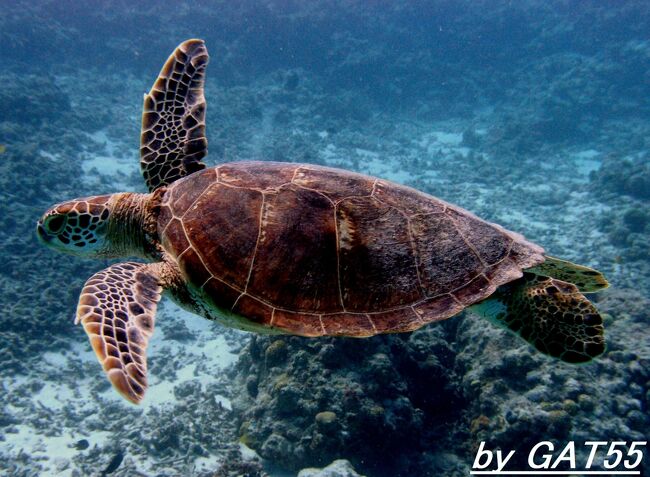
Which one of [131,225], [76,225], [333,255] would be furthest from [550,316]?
[76,225]

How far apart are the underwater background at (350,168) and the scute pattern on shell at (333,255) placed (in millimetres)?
2708

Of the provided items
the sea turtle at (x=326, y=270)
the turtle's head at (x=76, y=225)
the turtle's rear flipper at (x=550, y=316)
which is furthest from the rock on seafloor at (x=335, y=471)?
the turtle's head at (x=76, y=225)

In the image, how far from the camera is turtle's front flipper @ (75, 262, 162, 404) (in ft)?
7.20

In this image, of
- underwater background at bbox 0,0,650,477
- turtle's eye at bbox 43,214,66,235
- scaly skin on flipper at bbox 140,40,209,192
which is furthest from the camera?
underwater background at bbox 0,0,650,477

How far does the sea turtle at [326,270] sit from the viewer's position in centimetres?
267

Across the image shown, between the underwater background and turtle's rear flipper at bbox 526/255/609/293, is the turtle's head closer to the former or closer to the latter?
the underwater background

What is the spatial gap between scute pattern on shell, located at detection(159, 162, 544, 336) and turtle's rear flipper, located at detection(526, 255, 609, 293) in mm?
384

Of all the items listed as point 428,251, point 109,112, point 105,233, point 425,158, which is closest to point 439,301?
point 428,251

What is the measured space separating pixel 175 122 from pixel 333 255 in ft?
8.93

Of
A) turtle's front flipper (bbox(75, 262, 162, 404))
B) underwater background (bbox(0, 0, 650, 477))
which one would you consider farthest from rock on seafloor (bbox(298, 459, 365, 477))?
turtle's front flipper (bbox(75, 262, 162, 404))

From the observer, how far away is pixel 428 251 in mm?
2830

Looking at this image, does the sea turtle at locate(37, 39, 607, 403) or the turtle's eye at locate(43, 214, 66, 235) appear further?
the turtle's eye at locate(43, 214, 66, 235)

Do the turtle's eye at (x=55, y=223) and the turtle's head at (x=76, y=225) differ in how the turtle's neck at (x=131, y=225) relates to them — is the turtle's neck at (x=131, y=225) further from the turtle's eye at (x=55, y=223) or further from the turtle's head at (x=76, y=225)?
the turtle's eye at (x=55, y=223)

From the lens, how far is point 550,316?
9.30 feet
